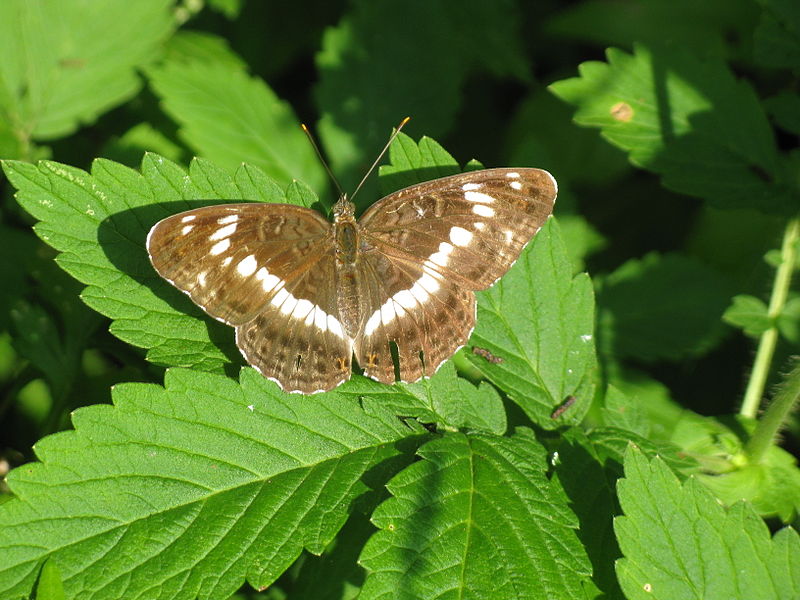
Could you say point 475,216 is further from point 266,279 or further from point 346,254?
point 266,279

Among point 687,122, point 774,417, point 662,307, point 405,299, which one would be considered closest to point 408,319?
point 405,299

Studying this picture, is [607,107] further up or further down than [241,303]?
further up

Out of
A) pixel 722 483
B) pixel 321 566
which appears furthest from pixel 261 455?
pixel 722 483

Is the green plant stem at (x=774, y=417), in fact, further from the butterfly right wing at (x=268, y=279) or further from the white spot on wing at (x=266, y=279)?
the white spot on wing at (x=266, y=279)

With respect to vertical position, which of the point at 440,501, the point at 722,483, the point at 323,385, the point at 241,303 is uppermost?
the point at 241,303

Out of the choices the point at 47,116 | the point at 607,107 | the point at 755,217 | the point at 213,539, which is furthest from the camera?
the point at 755,217

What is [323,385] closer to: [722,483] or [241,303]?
[241,303]
